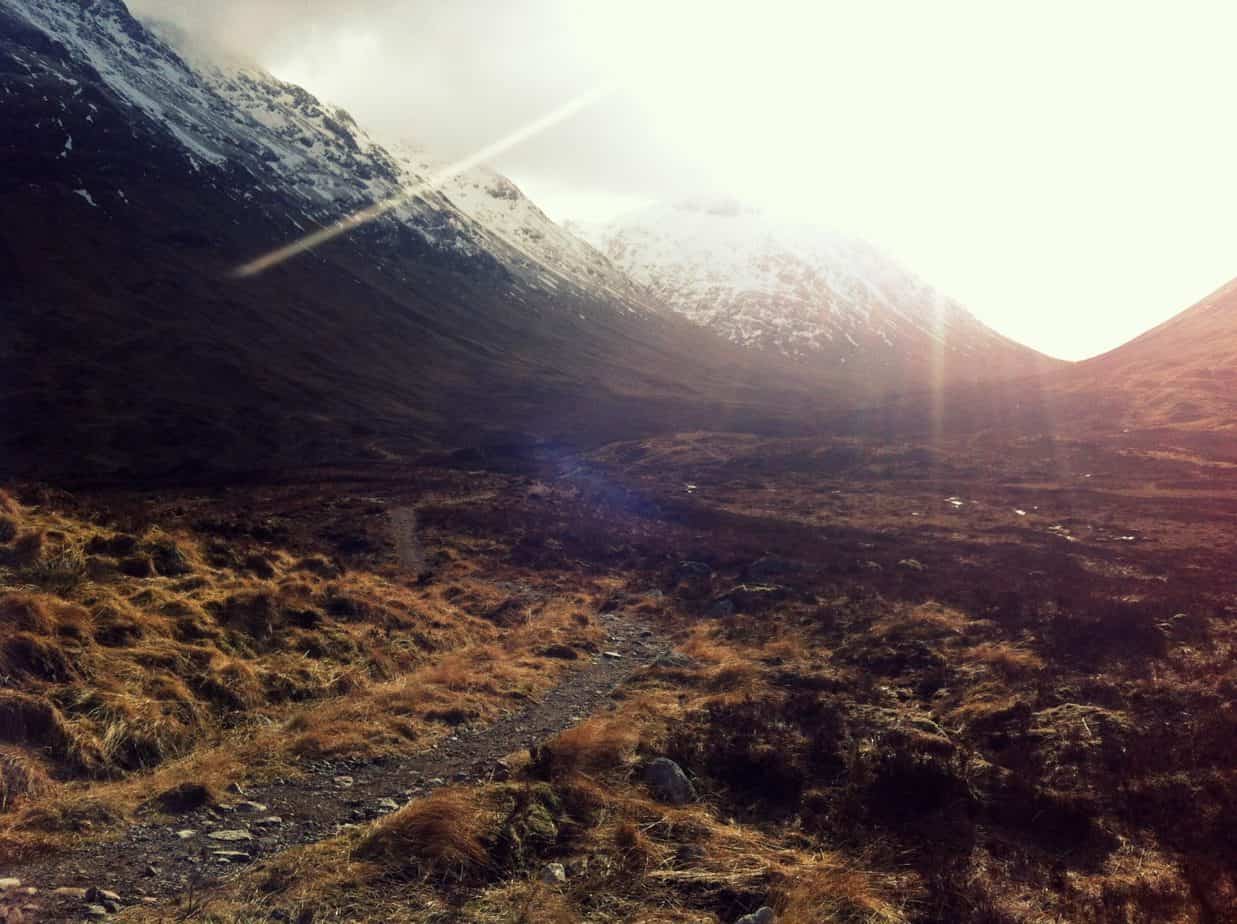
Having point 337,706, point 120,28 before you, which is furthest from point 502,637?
point 120,28

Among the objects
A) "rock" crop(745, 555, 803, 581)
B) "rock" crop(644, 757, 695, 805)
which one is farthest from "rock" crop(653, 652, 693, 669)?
"rock" crop(745, 555, 803, 581)

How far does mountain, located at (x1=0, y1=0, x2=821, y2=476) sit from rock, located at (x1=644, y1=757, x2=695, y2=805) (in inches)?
2019

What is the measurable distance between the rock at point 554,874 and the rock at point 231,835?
11.1ft

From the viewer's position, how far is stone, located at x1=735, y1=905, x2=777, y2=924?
6.65 m

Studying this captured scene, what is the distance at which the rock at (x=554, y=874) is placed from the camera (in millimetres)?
7376

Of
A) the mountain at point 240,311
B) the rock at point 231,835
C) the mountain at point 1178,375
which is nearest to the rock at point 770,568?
the rock at point 231,835

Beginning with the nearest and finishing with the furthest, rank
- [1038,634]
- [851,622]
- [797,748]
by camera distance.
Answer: [797,748]
[1038,634]
[851,622]

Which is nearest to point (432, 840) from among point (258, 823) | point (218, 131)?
point (258, 823)

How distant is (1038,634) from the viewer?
1794cm

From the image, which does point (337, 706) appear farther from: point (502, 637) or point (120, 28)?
point (120, 28)

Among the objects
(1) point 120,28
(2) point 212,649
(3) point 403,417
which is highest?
(1) point 120,28

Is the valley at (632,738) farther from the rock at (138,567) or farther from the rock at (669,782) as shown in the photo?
the rock at (138,567)

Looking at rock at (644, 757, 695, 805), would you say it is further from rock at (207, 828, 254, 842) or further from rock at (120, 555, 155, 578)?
rock at (120, 555, 155, 578)

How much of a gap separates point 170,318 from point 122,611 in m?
100
